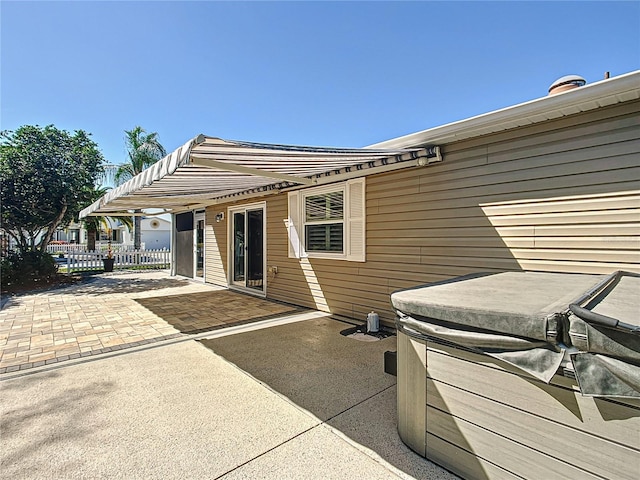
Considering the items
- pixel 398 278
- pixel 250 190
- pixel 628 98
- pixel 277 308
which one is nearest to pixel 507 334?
pixel 628 98

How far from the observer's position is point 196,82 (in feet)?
28.5

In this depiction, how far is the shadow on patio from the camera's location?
566cm

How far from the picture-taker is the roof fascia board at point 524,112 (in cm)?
277

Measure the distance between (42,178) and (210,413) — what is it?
36.7ft

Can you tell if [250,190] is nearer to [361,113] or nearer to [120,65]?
[120,65]

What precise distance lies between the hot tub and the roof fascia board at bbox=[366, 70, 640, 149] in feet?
5.89

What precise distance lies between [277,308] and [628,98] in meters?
6.12

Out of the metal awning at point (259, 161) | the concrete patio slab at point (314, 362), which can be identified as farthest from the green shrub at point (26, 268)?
the concrete patio slab at point (314, 362)

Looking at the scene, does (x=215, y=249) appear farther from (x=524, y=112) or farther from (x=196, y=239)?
(x=524, y=112)

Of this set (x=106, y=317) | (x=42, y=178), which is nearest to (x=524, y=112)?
(x=106, y=317)

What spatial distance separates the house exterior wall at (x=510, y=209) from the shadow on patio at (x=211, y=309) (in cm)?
175

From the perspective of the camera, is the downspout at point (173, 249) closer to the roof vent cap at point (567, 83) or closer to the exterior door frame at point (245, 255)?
the exterior door frame at point (245, 255)

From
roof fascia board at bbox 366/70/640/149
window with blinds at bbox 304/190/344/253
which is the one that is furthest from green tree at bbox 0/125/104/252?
roof fascia board at bbox 366/70/640/149

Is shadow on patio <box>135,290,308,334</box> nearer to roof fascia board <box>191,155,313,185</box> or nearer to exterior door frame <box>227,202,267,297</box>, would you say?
exterior door frame <box>227,202,267,297</box>
